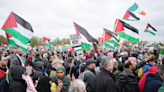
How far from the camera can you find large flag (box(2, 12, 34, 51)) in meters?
4.38

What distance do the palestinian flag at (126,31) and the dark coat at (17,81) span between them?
6.93m

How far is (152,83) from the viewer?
2182mm

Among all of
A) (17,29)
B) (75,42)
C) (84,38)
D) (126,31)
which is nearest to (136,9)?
(126,31)

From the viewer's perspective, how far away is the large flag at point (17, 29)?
4.38 meters

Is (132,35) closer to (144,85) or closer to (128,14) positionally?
(128,14)

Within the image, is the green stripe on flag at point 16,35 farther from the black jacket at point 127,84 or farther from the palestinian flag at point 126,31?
the palestinian flag at point 126,31

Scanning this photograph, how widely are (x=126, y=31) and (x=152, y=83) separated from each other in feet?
20.8

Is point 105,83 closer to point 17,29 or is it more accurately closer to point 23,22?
point 17,29

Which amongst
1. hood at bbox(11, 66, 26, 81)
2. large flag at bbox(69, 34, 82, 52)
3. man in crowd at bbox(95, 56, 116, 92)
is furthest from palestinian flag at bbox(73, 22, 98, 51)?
hood at bbox(11, 66, 26, 81)

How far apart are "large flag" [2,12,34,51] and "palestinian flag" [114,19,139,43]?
20.2 ft

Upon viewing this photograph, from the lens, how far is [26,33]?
494 cm

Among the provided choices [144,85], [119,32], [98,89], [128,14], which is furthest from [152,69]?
[128,14]

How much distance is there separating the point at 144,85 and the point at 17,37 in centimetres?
511

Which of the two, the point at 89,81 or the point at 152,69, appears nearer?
the point at 152,69
